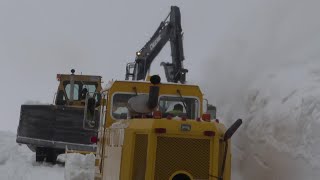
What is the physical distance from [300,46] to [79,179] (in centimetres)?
562

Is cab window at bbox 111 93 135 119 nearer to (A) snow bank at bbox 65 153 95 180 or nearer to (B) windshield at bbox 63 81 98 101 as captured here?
(A) snow bank at bbox 65 153 95 180

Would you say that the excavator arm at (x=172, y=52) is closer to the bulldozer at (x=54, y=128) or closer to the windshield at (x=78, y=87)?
the bulldozer at (x=54, y=128)

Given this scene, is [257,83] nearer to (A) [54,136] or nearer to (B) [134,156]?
(B) [134,156]

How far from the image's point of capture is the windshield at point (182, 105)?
309 inches

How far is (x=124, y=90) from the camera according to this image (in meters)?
7.83

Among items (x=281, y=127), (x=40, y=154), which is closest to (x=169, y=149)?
(x=281, y=127)

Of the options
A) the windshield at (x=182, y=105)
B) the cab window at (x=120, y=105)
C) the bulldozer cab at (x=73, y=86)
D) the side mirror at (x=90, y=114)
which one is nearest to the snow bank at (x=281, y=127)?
the windshield at (x=182, y=105)

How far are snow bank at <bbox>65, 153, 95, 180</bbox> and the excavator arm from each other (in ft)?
7.24

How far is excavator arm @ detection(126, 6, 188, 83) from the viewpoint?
41.9ft

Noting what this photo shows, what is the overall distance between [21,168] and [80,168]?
3.98 meters

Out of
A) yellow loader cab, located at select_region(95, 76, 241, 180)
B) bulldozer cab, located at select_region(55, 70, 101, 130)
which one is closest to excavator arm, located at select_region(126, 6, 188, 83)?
bulldozer cab, located at select_region(55, 70, 101, 130)

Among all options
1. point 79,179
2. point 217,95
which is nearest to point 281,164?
point 79,179

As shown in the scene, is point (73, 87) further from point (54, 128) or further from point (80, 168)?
point (80, 168)

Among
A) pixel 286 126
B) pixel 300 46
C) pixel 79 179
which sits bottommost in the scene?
pixel 79 179
